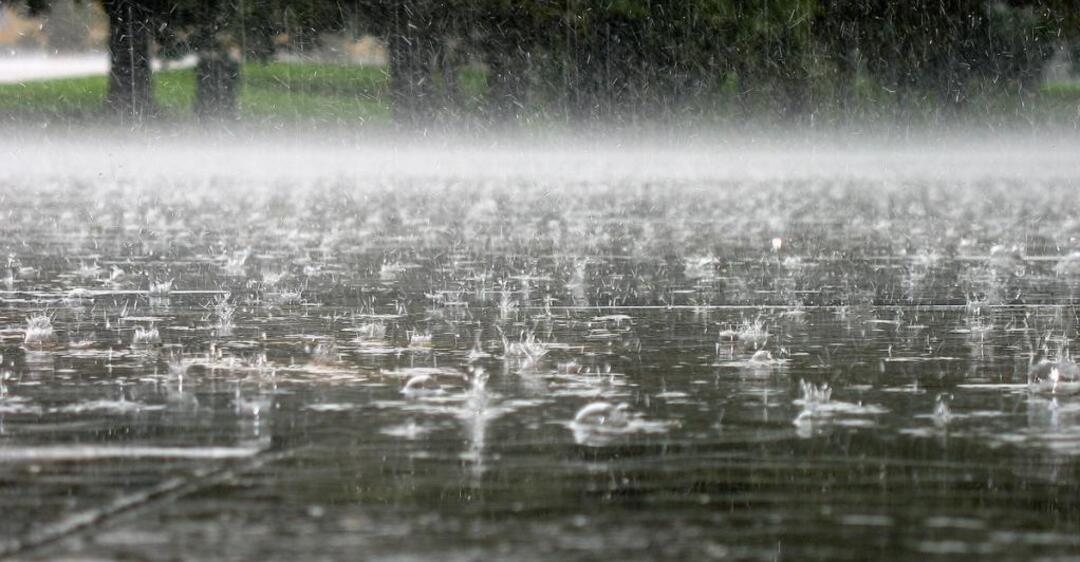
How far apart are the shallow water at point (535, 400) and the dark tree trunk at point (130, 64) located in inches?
1223

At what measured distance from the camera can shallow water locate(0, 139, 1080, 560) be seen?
416 cm

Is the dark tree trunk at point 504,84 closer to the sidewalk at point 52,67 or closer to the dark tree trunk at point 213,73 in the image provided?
the dark tree trunk at point 213,73

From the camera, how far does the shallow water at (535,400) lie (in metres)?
4.16

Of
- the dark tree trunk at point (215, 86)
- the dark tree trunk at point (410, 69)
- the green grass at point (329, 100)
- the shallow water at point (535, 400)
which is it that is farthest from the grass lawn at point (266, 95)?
the shallow water at point (535, 400)

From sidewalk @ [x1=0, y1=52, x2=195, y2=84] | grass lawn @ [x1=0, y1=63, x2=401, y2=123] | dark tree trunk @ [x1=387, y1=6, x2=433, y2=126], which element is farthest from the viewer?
sidewalk @ [x1=0, y1=52, x2=195, y2=84]

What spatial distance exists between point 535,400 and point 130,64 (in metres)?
41.7

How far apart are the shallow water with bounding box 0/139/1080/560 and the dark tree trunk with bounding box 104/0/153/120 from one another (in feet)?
102

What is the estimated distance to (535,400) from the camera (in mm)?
6168

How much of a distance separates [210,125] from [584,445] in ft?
141

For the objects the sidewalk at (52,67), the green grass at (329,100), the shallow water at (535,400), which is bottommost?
the shallow water at (535,400)

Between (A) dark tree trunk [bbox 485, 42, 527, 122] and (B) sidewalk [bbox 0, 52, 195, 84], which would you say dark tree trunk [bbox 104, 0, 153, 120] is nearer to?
(A) dark tree trunk [bbox 485, 42, 527, 122]

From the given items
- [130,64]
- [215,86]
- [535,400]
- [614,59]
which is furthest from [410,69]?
[535,400]

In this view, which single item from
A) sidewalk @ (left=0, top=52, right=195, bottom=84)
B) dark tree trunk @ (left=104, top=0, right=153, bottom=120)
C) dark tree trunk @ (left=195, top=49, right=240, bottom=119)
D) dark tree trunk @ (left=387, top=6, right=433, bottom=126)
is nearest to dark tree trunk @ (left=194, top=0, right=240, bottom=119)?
dark tree trunk @ (left=195, top=49, right=240, bottom=119)

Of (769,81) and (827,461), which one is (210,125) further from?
(827,461)
